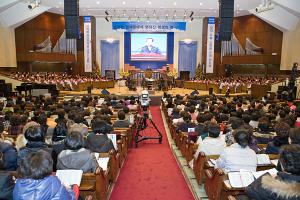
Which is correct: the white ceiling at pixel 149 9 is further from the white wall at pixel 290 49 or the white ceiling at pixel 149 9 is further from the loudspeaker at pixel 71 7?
the loudspeaker at pixel 71 7

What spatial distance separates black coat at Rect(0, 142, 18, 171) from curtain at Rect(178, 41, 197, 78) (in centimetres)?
1908

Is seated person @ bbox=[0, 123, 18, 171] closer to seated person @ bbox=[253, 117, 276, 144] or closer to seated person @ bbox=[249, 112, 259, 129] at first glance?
seated person @ bbox=[253, 117, 276, 144]

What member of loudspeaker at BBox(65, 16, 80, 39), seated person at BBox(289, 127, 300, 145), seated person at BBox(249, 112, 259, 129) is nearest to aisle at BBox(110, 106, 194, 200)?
seated person at BBox(289, 127, 300, 145)

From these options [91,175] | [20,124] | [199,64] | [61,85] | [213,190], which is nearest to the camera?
[91,175]

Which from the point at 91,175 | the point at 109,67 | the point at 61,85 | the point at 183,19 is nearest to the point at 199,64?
the point at 183,19

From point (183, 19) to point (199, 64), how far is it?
3477mm

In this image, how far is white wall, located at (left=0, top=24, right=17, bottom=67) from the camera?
53.5 ft

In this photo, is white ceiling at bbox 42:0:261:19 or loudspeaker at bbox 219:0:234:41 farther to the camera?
white ceiling at bbox 42:0:261:19

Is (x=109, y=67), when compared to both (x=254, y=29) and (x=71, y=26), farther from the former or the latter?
(x=254, y=29)

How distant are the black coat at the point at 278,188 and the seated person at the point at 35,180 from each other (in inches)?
57.2

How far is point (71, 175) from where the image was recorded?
2.77 m

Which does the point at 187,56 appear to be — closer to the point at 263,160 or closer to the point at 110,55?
the point at 110,55

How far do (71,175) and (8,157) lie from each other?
755mm

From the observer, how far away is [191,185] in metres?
4.12
